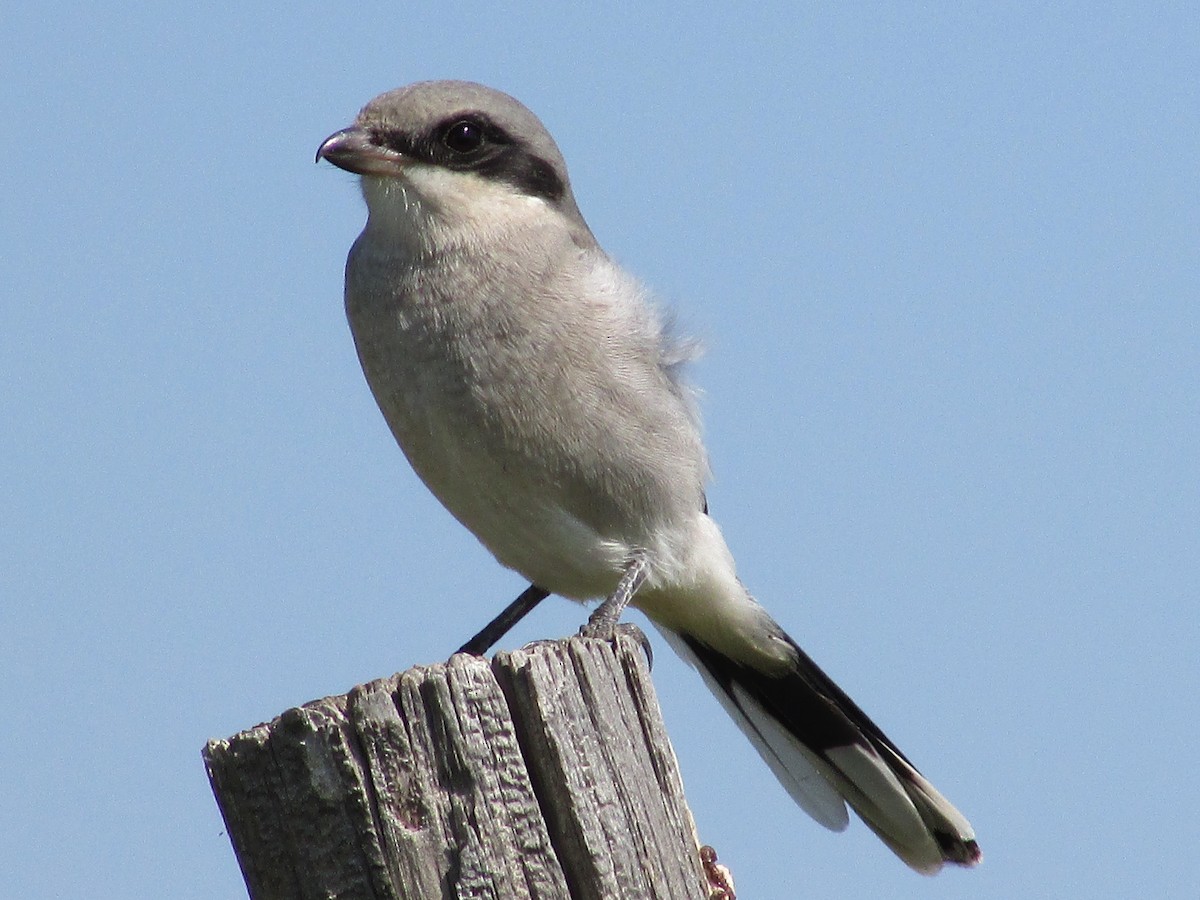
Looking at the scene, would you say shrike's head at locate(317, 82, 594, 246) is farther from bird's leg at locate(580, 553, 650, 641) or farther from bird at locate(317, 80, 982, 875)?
bird's leg at locate(580, 553, 650, 641)

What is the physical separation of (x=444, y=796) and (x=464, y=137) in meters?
2.54

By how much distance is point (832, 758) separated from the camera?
431 cm

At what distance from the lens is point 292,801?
2.19m

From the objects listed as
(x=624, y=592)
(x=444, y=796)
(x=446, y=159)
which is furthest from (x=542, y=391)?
(x=444, y=796)

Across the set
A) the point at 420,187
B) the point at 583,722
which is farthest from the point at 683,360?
the point at 583,722

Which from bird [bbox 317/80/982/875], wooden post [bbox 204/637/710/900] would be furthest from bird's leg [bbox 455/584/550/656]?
wooden post [bbox 204/637/710/900]

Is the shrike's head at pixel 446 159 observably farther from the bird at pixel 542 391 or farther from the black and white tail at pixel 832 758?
the black and white tail at pixel 832 758

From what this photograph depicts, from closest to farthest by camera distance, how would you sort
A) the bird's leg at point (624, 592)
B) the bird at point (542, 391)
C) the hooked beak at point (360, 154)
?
the bird at point (542, 391) → the bird's leg at point (624, 592) → the hooked beak at point (360, 154)

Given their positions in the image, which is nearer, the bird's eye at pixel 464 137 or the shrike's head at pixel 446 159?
the shrike's head at pixel 446 159

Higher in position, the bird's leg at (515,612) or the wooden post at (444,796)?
the bird's leg at (515,612)

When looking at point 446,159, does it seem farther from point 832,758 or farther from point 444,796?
point 444,796

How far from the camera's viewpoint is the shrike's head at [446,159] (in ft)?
13.7

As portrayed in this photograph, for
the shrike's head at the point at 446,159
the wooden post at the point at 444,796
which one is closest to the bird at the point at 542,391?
the shrike's head at the point at 446,159

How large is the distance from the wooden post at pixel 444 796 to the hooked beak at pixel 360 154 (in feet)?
7.10
